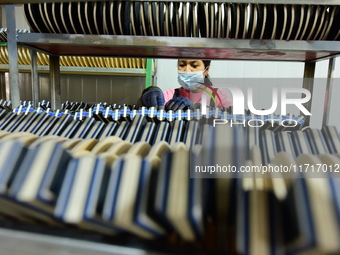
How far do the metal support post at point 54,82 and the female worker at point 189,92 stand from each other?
565 millimetres

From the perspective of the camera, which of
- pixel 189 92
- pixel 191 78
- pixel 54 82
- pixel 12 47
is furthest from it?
pixel 189 92

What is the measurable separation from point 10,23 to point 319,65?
3.73 metres

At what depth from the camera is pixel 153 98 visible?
1.47 meters

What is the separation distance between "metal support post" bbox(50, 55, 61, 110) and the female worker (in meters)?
0.57

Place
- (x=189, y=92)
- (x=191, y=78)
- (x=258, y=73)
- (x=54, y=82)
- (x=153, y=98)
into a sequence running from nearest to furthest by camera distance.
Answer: (x=153, y=98) → (x=54, y=82) → (x=191, y=78) → (x=189, y=92) → (x=258, y=73)

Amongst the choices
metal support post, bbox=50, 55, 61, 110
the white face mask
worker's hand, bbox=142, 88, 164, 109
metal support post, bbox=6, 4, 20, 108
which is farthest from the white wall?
metal support post, bbox=6, 4, 20, 108

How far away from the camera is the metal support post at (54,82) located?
5.33 ft

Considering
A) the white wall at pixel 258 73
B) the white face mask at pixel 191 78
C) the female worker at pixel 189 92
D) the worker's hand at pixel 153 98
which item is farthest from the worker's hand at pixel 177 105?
the white wall at pixel 258 73

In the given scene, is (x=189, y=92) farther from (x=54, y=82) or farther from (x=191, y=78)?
(x=54, y=82)

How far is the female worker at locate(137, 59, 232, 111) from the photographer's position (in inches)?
52.2

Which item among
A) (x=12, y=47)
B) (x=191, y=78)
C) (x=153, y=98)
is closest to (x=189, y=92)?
(x=191, y=78)

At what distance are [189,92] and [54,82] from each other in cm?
139

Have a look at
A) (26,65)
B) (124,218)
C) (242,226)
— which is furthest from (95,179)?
(26,65)

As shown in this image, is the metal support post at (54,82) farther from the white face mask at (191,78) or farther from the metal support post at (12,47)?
the white face mask at (191,78)
